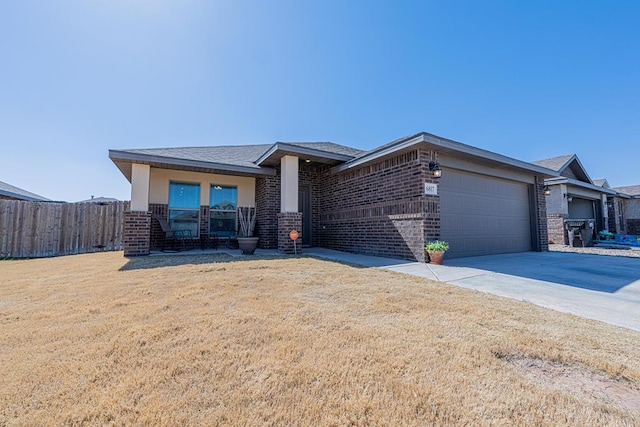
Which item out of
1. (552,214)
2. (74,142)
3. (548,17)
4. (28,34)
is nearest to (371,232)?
(548,17)

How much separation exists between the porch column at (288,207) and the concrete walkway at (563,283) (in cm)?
283

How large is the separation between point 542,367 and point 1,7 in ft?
32.9

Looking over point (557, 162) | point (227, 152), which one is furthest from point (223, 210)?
point (557, 162)

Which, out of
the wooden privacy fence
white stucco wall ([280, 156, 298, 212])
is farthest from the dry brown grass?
the wooden privacy fence

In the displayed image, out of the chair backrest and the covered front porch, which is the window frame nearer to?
the covered front porch

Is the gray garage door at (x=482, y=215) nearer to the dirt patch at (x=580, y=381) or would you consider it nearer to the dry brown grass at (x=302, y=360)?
the dry brown grass at (x=302, y=360)

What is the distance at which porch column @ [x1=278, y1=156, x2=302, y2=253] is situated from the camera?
7.71 metres

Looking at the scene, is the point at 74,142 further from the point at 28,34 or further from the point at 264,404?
the point at 264,404

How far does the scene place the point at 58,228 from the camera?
8.81 metres

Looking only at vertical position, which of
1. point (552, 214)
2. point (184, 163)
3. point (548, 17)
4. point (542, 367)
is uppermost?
point (548, 17)

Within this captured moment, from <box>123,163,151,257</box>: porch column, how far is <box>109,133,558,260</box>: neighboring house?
2cm

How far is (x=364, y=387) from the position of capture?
148 centimetres

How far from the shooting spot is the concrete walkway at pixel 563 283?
2.88 meters

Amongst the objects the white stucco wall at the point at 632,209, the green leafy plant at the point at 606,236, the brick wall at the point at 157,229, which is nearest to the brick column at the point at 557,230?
the green leafy plant at the point at 606,236
